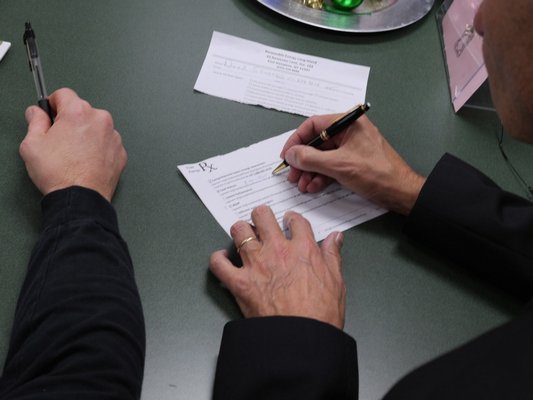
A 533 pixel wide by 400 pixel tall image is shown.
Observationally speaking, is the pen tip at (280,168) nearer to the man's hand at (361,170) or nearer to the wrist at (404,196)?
the man's hand at (361,170)

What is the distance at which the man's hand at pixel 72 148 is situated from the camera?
69 cm

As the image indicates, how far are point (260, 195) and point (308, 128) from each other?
0.45 feet

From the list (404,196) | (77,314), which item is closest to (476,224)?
(404,196)

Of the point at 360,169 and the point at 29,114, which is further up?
the point at 29,114

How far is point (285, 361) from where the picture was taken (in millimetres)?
557

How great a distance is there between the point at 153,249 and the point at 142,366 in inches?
6.4

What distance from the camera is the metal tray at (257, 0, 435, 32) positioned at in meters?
1.04

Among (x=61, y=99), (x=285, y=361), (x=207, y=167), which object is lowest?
(x=285, y=361)

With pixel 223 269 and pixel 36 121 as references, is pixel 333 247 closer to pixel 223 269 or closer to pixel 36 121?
pixel 223 269

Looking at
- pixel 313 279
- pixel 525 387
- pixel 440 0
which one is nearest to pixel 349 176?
pixel 313 279

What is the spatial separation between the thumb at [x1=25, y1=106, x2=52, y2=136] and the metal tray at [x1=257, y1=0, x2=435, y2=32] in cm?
51

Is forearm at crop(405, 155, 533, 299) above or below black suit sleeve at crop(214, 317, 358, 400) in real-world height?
above

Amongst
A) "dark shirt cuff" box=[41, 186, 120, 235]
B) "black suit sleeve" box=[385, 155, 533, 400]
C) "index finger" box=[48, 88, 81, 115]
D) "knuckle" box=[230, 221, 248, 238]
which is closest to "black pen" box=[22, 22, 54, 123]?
"index finger" box=[48, 88, 81, 115]

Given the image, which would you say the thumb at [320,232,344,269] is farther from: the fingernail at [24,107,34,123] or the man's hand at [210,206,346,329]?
the fingernail at [24,107,34,123]
